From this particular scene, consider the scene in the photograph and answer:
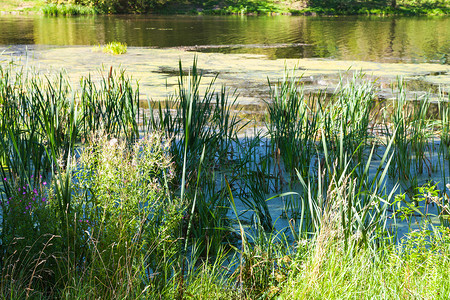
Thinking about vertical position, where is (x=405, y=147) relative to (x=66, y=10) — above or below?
below

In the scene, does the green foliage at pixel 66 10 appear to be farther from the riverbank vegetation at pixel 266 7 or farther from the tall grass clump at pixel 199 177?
the tall grass clump at pixel 199 177

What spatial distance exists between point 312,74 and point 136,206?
23.2ft

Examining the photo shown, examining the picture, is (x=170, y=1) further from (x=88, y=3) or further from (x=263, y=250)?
(x=263, y=250)

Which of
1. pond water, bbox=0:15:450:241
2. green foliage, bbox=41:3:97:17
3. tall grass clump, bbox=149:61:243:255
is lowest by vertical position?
tall grass clump, bbox=149:61:243:255

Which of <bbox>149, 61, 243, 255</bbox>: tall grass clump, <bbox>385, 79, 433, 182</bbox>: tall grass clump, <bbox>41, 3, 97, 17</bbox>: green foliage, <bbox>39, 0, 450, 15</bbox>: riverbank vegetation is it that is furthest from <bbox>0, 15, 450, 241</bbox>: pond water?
<bbox>39, 0, 450, 15</bbox>: riverbank vegetation

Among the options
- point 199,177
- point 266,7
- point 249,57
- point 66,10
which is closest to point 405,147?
point 199,177

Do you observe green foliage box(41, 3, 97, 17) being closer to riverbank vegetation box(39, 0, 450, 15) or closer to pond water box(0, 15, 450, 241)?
riverbank vegetation box(39, 0, 450, 15)

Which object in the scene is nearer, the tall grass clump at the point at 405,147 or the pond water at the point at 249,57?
the tall grass clump at the point at 405,147

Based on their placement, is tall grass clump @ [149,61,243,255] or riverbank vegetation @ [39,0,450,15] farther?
riverbank vegetation @ [39,0,450,15]

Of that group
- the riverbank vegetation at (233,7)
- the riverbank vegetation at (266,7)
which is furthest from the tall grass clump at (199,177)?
the riverbank vegetation at (266,7)

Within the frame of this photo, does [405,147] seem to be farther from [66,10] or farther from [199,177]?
[66,10]

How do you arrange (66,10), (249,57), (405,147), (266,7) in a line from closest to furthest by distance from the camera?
(405,147) < (249,57) < (66,10) < (266,7)

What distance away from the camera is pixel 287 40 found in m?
15.2

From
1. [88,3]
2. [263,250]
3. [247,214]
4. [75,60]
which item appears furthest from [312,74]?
[88,3]
